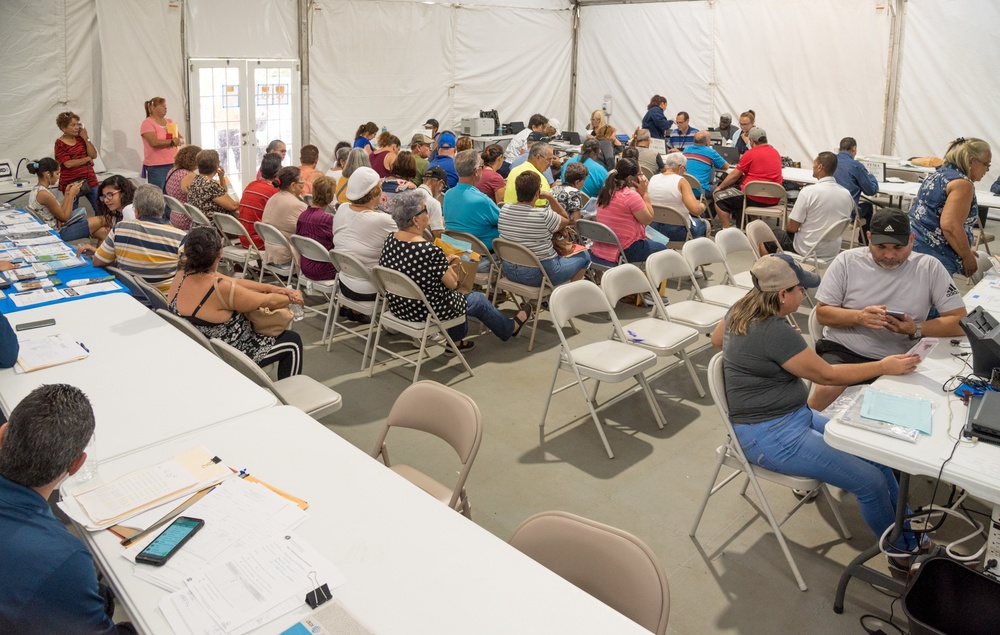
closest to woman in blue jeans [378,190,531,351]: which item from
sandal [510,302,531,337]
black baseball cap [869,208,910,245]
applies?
sandal [510,302,531,337]

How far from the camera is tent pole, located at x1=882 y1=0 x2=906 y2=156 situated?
10.2 m

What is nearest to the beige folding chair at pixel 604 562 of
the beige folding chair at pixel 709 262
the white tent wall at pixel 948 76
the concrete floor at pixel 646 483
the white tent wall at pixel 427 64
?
the concrete floor at pixel 646 483

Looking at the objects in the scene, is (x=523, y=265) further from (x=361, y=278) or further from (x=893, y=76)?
(x=893, y=76)

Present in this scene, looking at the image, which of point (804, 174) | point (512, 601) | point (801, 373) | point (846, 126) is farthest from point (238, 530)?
point (846, 126)

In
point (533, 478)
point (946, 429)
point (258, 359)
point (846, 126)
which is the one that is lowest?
point (533, 478)

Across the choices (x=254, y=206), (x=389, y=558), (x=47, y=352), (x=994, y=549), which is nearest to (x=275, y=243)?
(x=254, y=206)

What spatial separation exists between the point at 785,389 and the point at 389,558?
6.05ft

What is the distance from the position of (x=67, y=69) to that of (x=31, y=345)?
6.48 m

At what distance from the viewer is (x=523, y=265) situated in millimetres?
5453

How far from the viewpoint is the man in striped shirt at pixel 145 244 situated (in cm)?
446

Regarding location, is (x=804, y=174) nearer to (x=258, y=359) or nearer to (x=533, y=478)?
(x=533, y=478)

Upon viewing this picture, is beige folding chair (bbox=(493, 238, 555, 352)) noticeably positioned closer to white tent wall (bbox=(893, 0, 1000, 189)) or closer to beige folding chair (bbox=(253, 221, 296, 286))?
beige folding chair (bbox=(253, 221, 296, 286))

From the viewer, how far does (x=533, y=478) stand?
12.5 feet

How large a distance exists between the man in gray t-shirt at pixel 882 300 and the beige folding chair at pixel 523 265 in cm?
205
